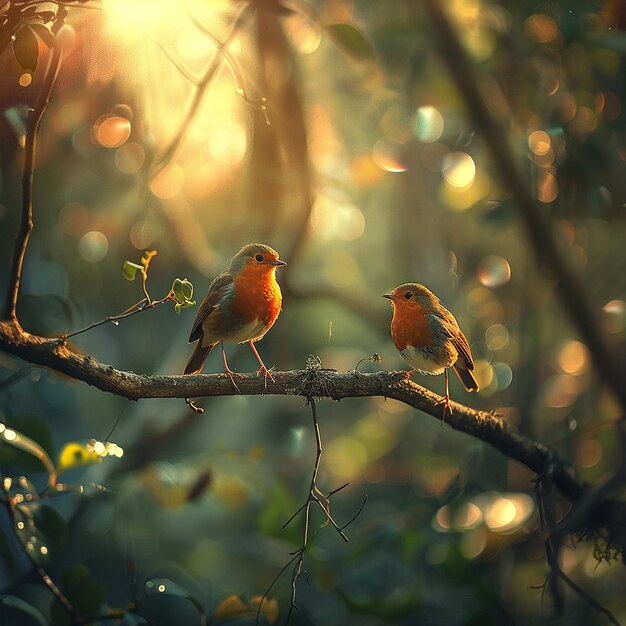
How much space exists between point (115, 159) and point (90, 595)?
2.73m

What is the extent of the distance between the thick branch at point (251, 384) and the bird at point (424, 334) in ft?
0.22

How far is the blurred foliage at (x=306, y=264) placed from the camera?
114 inches

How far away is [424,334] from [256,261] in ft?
1.64

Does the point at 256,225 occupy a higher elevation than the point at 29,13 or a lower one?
lower

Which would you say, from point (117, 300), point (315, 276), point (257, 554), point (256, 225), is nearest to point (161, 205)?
point (256, 225)

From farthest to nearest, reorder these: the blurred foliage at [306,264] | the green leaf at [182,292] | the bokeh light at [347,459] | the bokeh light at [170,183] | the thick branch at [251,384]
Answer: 1. the bokeh light at [347,459]
2. the bokeh light at [170,183]
3. the blurred foliage at [306,264]
4. the thick branch at [251,384]
5. the green leaf at [182,292]

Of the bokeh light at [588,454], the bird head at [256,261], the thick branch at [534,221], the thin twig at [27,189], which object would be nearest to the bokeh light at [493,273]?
the bokeh light at [588,454]

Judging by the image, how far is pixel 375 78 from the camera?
500 cm

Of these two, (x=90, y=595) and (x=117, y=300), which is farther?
(x=117, y=300)

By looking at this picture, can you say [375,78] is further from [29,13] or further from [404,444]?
[29,13]

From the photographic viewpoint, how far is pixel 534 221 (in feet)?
8.96

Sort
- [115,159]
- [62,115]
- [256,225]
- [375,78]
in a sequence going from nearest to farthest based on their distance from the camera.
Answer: [62,115] → [256,225] → [115,159] → [375,78]

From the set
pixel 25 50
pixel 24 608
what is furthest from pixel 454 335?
pixel 24 608

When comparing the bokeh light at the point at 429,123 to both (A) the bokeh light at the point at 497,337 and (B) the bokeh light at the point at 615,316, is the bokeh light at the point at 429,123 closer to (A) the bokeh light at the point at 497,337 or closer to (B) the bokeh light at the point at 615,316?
(A) the bokeh light at the point at 497,337
